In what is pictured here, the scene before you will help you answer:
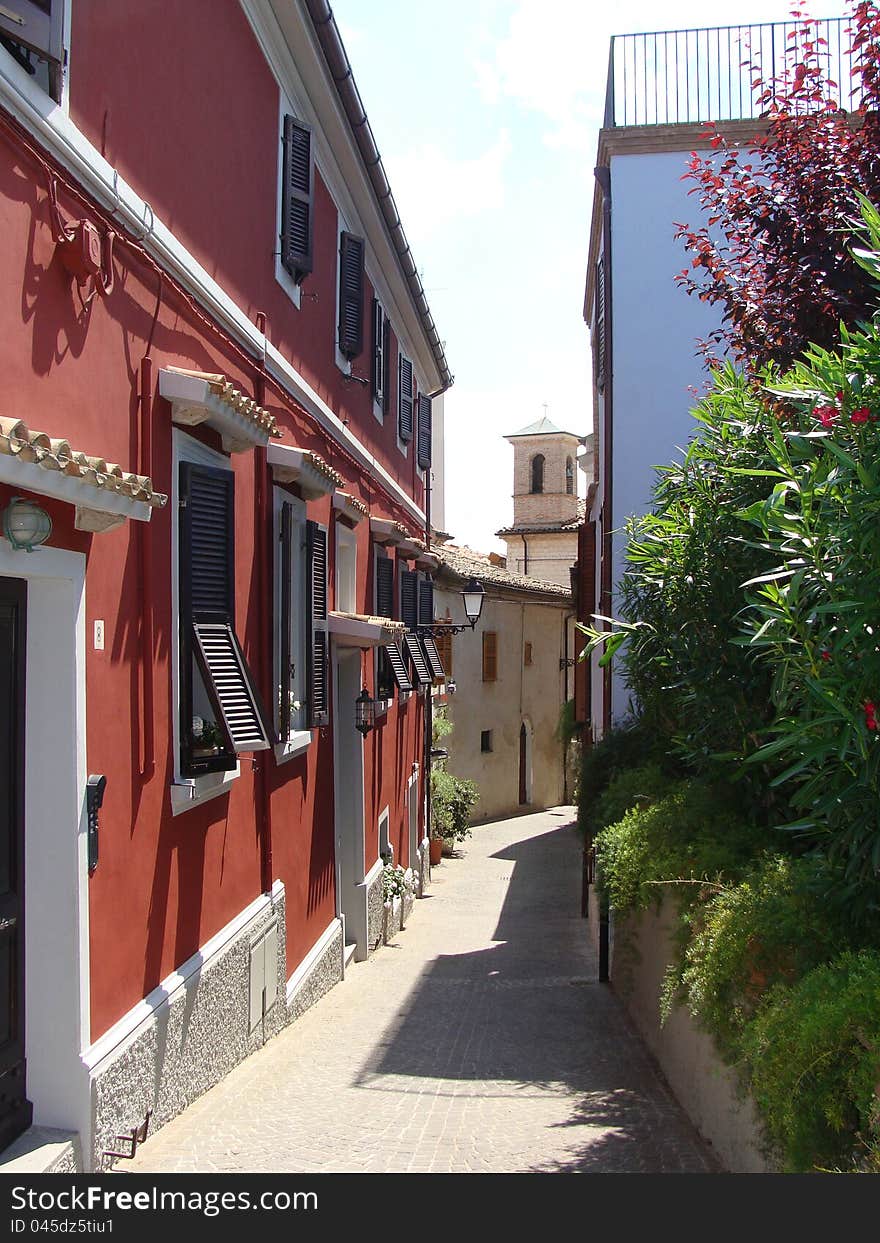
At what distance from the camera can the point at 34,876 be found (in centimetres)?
435

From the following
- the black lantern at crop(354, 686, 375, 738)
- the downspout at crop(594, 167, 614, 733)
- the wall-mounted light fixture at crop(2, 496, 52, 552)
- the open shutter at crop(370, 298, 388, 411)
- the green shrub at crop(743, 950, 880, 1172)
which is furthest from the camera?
the downspout at crop(594, 167, 614, 733)

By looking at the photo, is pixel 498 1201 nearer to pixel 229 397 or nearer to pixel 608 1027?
pixel 229 397

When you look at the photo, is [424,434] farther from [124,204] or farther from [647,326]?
[124,204]

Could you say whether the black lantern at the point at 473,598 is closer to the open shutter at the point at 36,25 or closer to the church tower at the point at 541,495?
the open shutter at the point at 36,25

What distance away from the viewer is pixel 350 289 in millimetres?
10805

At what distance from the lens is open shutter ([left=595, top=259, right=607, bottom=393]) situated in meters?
14.8

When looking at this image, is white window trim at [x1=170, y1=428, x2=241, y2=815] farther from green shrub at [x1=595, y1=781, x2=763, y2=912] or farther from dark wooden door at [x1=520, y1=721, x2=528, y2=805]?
dark wooden door at [x1=520, y1=721, x2=528, y2=805]

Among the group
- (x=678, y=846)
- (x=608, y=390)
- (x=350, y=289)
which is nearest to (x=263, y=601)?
(x=678, y=846)

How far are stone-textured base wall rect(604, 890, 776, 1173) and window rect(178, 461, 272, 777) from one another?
2920 millimetres

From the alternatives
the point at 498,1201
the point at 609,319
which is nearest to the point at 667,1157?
the point at 498,1201

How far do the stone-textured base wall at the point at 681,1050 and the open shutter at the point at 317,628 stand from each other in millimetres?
3178

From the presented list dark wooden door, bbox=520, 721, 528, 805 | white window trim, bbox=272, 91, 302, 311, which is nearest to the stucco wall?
white window trim, bbox=272, 91, 302, 311

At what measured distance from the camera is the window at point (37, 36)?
152 inches

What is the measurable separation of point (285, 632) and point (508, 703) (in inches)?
932
